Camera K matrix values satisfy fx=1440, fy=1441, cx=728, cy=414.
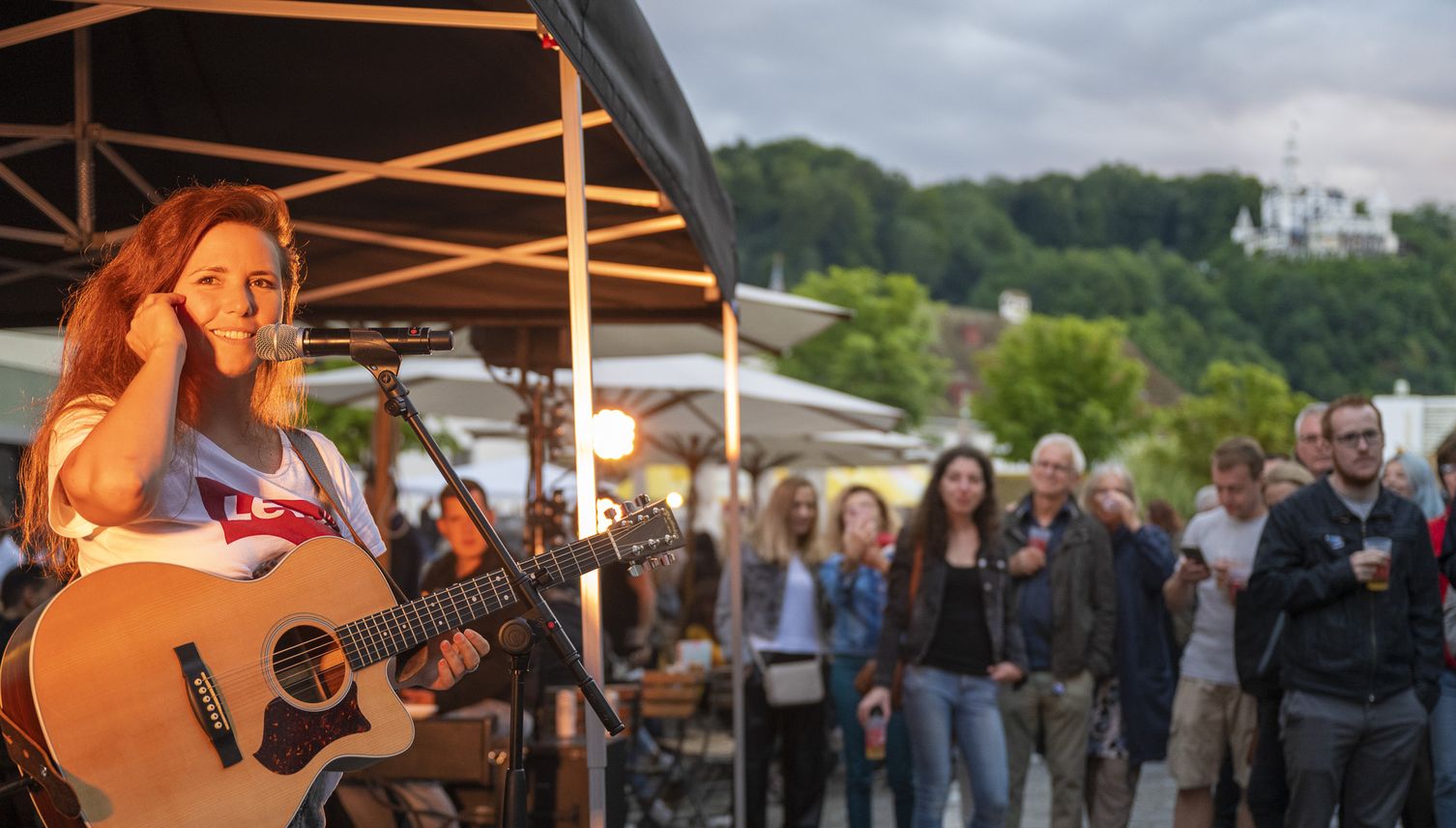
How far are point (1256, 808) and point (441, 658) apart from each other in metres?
4.87

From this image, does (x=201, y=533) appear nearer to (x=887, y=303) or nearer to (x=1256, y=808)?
(x=1256, y=808)

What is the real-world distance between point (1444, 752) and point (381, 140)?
5104 mm

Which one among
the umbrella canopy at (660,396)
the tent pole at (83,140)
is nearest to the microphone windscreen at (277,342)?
the tent pole at (83,140)

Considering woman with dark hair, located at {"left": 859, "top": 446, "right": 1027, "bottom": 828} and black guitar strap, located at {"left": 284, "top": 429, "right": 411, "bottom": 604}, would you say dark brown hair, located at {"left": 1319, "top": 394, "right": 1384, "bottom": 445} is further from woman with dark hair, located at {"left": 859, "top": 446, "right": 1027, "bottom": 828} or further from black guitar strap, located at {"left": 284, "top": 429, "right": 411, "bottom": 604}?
black guitar strap, located at {"left": 284, "top": 429, "right": 411, "bottom": 604}

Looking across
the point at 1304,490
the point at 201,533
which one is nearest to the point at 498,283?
the point at 1304,490

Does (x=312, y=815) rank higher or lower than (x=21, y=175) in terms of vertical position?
lower

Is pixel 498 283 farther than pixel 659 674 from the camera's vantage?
No

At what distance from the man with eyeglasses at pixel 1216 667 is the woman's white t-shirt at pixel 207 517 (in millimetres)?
5165

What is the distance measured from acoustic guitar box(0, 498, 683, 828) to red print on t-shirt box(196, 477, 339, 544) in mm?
62

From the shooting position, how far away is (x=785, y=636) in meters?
8.31

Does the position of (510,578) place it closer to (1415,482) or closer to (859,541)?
(859,541)

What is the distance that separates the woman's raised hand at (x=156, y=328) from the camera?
2496 millimetres

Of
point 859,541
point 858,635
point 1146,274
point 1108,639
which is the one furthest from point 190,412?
point 1146,274

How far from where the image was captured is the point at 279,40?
4.12m
